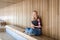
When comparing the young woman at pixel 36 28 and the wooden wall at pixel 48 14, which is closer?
the wooden wall at pixel 48 14

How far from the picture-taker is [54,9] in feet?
7.76

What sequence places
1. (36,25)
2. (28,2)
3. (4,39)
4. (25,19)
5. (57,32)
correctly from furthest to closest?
(25,19) < (28,2) < (4,39) < (36,25) < (57,32)

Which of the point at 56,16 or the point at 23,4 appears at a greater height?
the point at 23,4

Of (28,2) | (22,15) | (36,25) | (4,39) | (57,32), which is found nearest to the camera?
(57,32)

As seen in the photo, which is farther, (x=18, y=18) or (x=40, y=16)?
(x=18, y=18)

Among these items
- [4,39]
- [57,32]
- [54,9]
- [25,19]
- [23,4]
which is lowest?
[4,39]

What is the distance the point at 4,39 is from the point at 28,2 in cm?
148

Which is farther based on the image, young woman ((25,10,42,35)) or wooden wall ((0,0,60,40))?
young woman ((25,10,42,35))

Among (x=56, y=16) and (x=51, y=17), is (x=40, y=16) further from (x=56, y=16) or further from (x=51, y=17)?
(x=56, y=16)

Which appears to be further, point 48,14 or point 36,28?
point 36,28

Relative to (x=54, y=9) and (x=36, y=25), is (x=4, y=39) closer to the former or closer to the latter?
(x=36, y=25)

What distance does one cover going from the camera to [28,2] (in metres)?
3.67

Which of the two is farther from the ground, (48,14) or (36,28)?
(48,14)

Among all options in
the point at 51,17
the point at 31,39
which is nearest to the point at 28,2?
the point at 51,17
